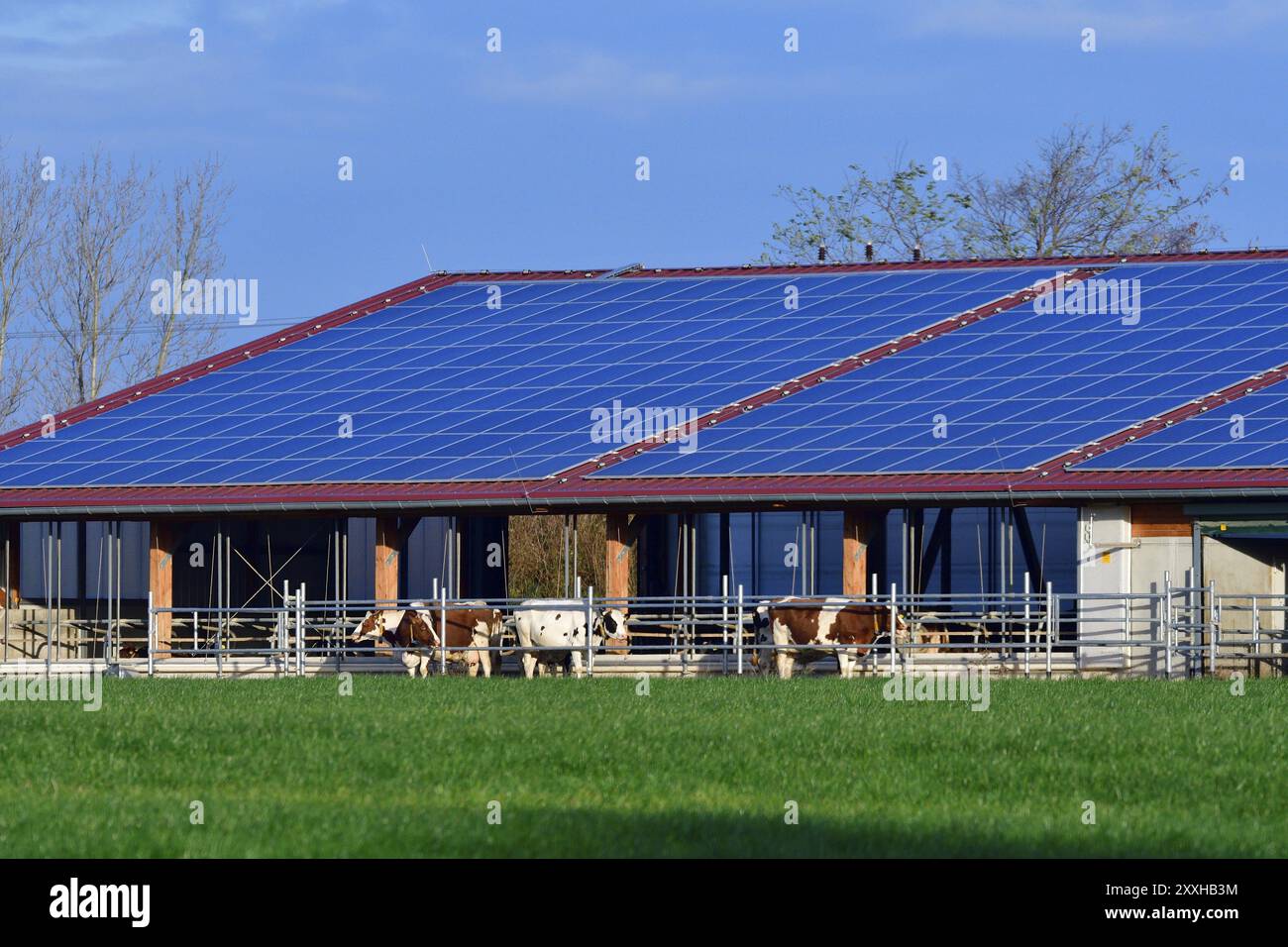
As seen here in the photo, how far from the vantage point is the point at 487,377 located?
4050cm

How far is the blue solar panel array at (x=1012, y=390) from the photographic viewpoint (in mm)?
34312

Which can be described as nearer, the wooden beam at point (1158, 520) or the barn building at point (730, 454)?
the wooden beam at point (1158, 520)

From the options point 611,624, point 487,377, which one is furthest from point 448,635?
point 487,377

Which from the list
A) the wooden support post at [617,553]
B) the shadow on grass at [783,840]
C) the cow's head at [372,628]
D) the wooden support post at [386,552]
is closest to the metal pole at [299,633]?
the cow's head at [372,628]

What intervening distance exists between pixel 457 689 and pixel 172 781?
10081 mm

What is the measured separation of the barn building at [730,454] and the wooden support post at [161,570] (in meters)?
0.05

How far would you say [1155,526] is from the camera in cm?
3278

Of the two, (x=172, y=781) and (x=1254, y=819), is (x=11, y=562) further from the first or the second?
(x=1254, y=819)

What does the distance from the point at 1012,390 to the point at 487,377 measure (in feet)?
31.8

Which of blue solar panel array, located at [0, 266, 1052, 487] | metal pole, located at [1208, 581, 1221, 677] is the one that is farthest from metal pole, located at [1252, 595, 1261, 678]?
blue solar panel array, located at [0, 266, 1052, 487]

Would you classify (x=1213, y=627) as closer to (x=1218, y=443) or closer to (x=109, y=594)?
(x=1218, y=443)

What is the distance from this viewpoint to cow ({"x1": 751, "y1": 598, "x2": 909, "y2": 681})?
31.8 m

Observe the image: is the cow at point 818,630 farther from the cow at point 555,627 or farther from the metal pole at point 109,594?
the metal pole at point 109,594
